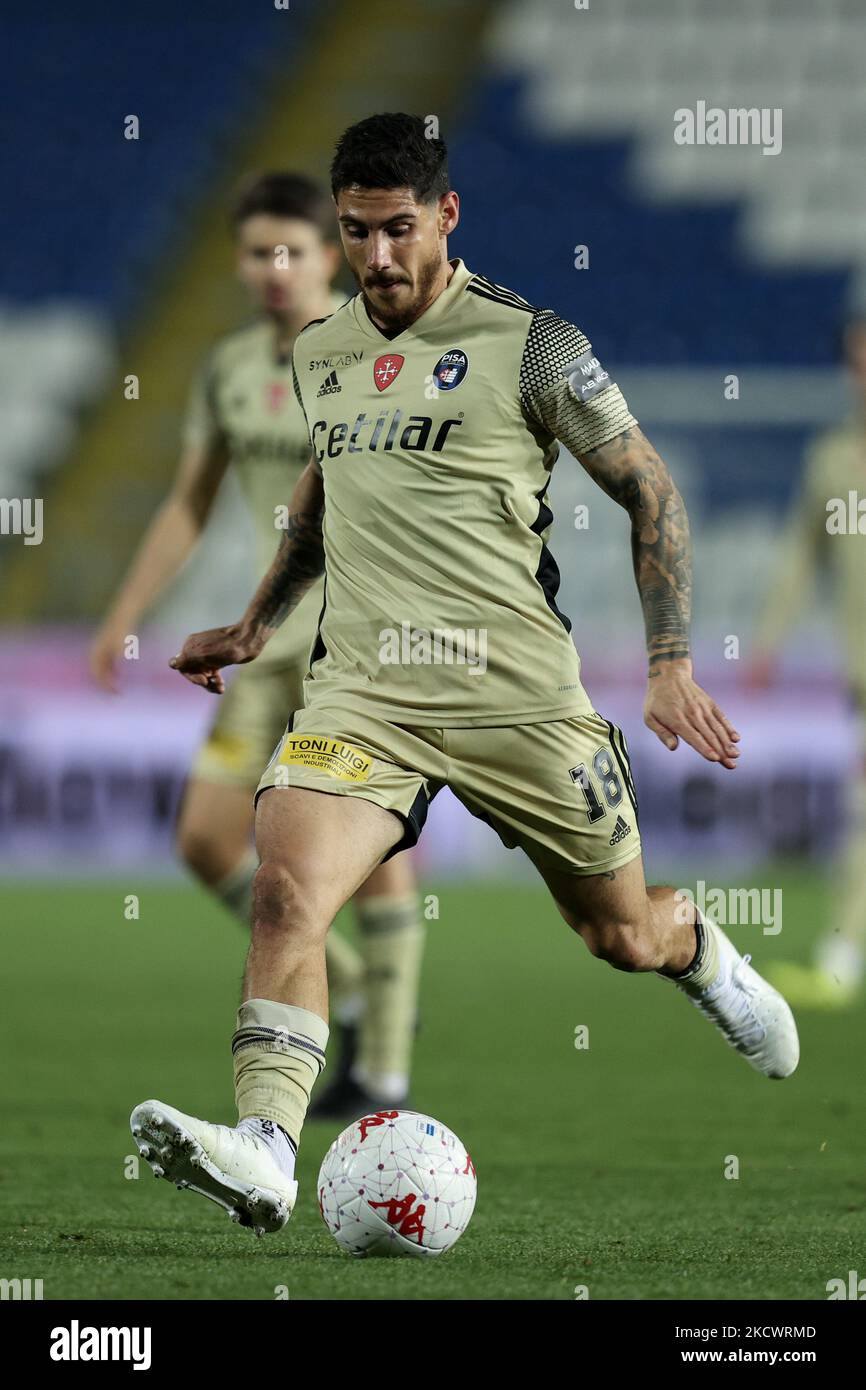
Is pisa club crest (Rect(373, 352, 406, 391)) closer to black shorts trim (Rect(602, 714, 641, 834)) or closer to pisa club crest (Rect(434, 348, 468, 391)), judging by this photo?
pisa club crest (Rect(434, 348, 468, 391))

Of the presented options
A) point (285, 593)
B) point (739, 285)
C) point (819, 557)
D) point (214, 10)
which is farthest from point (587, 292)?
point (285, 593)

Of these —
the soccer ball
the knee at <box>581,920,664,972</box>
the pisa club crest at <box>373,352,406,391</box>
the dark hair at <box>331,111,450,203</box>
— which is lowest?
the soccer ball

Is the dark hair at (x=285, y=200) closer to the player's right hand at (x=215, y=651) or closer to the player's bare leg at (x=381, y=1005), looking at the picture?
the player's bare leg at (x=381, y=1005)

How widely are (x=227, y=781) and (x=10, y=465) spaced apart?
11360 mm

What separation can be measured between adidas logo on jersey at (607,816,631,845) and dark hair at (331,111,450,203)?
1.30 m

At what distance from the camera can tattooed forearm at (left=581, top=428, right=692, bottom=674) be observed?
4.24 m

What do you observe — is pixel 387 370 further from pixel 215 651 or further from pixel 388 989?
pixel 388 989

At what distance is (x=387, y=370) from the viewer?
4.32 meters

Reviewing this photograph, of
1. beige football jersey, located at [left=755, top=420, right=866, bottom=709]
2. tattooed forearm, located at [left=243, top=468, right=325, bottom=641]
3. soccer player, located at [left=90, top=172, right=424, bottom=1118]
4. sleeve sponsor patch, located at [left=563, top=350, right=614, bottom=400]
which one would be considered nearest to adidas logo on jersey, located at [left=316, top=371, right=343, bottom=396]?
tattooed forearm, located at [left=243, top=468, right=325, bottom=641]

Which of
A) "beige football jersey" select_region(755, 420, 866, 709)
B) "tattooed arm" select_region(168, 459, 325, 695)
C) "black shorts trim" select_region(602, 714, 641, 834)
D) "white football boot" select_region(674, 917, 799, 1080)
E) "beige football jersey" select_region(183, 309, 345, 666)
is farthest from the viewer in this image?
"beige football jersey" select_region(755, 420, 866, 709)

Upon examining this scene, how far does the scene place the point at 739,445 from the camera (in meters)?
15.4

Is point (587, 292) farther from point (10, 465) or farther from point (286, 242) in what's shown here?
point (286, 242)
